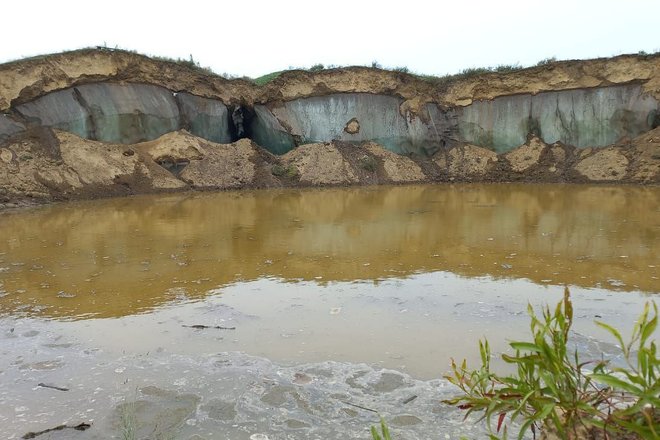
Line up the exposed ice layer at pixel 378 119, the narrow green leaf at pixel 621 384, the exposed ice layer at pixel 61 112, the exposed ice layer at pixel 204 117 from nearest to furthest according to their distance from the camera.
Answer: the narrow green leaf at pixel 621 384 → the exposed ice layer at pixel 61 112 → the exposed ice layer at pixel 378 119 → the exposed ice layer at pixel 204 117

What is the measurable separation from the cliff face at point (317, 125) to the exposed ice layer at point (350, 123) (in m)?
0.06

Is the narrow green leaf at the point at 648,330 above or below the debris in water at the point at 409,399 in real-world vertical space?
above

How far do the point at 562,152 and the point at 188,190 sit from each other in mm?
18017

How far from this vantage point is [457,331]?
496 centimetres

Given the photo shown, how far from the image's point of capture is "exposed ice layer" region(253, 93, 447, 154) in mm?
25069

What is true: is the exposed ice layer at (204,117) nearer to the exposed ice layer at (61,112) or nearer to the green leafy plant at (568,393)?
the exposed ice layer at (61,112)

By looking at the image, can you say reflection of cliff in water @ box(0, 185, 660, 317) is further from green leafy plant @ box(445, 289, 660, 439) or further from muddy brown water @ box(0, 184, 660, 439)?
green leafy plant @ box(445, 289, 660, 439)

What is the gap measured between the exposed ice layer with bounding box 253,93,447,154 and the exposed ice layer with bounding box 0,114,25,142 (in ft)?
35.1

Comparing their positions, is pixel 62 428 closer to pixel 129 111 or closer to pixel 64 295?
pixel 64 295

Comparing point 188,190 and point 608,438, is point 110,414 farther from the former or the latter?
point 188,190

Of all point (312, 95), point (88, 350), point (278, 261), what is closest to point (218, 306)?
point (88, 350)

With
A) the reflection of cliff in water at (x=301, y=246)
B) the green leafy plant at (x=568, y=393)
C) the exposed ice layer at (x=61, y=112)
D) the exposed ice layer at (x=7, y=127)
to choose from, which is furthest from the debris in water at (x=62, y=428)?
the exposed ice layer at (x=61, y=112)

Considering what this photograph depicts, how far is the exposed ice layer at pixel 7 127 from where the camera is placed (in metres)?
17.9

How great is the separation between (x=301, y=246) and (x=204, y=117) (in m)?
16.4
